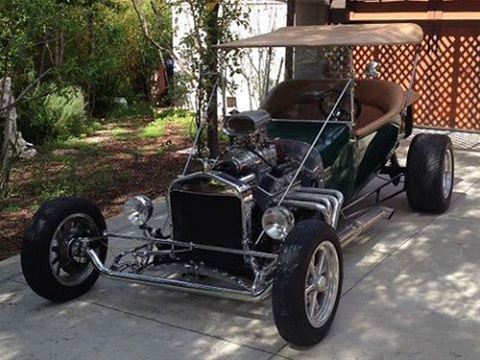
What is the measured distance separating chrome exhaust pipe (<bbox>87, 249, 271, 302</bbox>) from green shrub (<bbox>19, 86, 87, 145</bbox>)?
5.73m

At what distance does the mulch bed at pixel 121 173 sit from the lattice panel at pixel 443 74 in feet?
11.2

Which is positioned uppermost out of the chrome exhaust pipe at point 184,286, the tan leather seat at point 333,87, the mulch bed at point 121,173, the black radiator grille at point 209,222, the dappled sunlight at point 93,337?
the tan leather seat at point 333,87

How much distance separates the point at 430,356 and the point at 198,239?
162 centimetres

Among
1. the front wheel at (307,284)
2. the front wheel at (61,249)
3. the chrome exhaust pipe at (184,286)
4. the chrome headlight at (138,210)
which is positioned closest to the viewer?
the front wheel at (307,284)

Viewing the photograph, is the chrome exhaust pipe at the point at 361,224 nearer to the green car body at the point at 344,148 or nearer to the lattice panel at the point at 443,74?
the green car body at the point at 344,148

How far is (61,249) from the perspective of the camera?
431cm

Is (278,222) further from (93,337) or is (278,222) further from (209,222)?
(93,337)

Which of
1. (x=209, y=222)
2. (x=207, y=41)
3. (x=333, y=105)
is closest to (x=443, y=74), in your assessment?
(x=207, y=41)

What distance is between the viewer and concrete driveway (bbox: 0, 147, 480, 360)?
3719 mm

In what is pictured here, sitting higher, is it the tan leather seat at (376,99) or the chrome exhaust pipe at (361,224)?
the tan leather seat at (376,99)

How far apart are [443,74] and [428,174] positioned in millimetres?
5076

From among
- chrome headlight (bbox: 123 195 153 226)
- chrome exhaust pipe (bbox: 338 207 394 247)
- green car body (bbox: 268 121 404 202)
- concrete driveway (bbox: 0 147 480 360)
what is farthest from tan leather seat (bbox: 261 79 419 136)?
chrome headlight (bbox: 123 195 153 226)

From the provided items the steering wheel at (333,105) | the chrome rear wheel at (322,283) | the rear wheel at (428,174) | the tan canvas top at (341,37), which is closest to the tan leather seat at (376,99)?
the rear wheel at (428,174)

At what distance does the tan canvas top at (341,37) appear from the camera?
5078 mm
